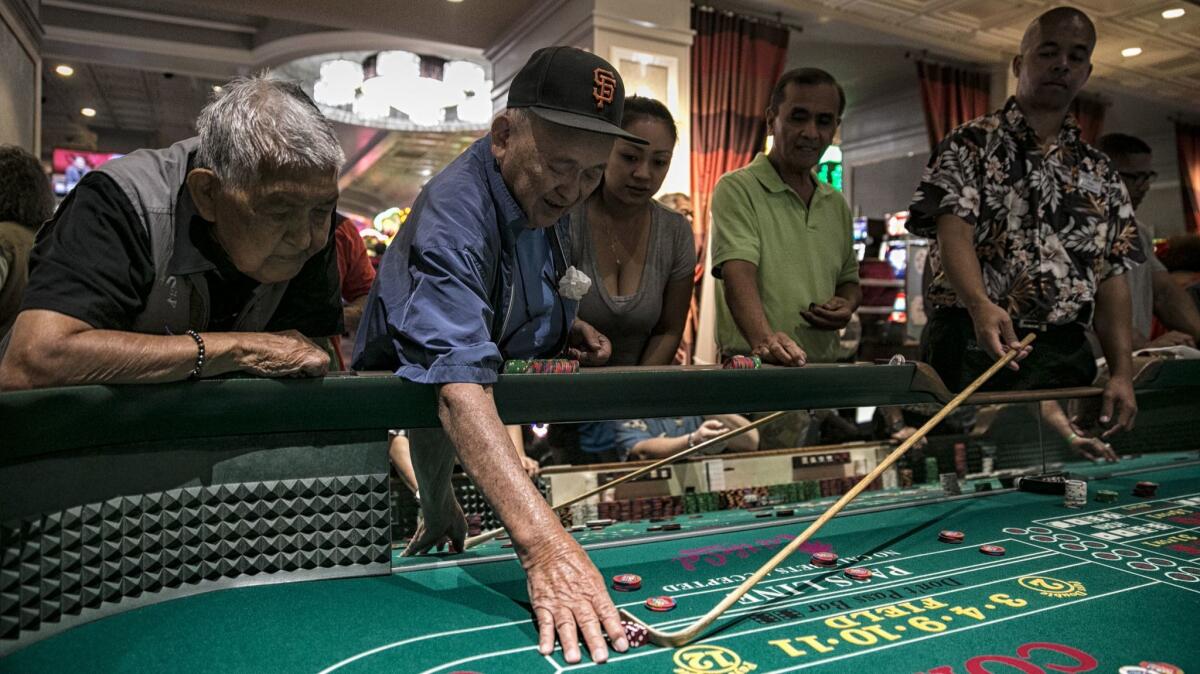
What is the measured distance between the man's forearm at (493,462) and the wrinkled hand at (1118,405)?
72.4 inches

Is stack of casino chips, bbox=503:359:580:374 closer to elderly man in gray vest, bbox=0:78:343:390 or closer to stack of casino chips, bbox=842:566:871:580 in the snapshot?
elderly man in gray vest, bbox=0:78:343:390

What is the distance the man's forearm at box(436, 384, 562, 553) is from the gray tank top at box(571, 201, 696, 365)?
1078 millimetres

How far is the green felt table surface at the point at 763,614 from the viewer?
3.31ft

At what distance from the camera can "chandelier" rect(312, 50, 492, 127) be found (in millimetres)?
9562

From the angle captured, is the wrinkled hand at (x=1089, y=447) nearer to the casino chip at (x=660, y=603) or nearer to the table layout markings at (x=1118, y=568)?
the table layout markings at (x=1118, y=568)

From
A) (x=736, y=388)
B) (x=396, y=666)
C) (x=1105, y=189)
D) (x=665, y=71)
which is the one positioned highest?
(x=665, y=71)

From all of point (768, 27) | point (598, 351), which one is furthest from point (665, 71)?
point (598, 351)

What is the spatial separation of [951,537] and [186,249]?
148cm

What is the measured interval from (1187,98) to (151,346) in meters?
11.7

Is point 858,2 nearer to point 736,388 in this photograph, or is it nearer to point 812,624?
point 736,388

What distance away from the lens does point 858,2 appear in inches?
274

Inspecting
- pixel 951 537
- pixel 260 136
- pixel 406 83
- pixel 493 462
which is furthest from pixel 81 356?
pixel 406 83

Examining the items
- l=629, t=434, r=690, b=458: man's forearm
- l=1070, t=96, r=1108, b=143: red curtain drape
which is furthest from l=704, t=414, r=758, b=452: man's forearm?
l=1070, t=96, r=1108, b=143: red curtain drape

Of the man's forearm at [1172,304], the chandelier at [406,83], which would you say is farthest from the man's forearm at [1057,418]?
the chandelier at [406,83]
